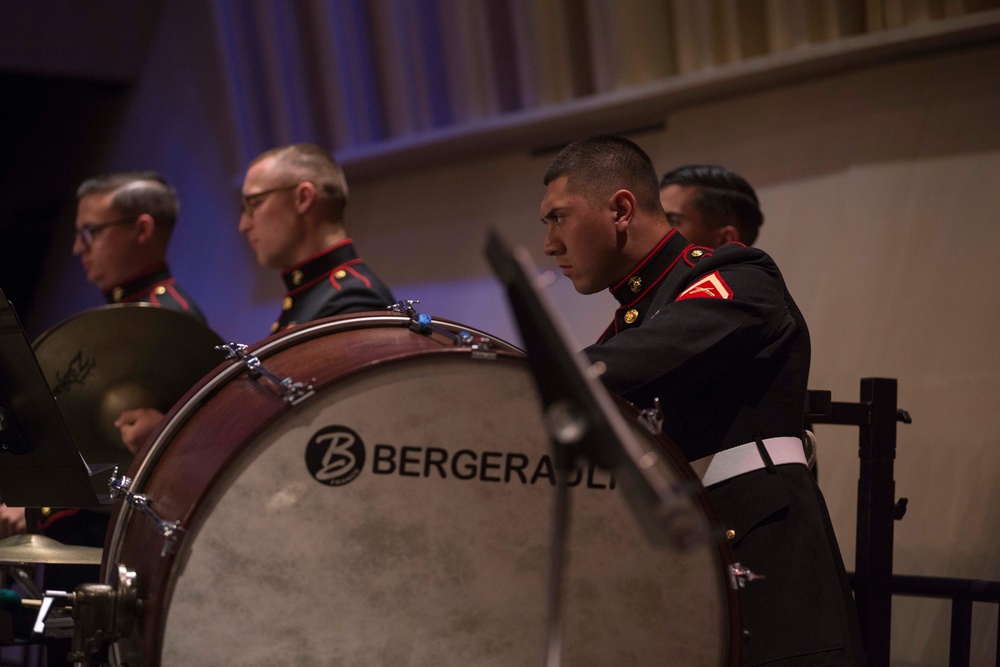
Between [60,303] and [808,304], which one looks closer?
[808,304]

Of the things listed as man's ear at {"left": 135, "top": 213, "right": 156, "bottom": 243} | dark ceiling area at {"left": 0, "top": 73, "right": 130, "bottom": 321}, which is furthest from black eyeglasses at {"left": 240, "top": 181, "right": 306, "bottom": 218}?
dark ceiling area at {"left": 0, "top": 73, "right": 130, "bottom": 321}

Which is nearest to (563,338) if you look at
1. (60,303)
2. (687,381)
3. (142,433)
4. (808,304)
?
(687,381)

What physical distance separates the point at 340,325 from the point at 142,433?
1097 mm

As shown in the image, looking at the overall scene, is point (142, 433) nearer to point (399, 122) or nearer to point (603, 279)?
point (603, 279)

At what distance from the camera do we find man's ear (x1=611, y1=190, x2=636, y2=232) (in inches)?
93.0

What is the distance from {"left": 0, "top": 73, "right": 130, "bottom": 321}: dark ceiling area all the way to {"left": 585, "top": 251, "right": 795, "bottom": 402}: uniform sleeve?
5054mm

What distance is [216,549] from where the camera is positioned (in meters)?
1.71

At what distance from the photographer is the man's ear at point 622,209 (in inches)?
93.0

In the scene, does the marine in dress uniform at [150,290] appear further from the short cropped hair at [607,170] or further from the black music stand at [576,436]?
the black music stand at [576,436]

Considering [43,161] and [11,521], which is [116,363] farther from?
[43,161]

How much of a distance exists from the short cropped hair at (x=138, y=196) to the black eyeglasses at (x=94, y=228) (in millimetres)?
23

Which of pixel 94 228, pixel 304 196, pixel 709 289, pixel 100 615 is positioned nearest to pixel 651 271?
pixel 709 289

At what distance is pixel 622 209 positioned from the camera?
237cm

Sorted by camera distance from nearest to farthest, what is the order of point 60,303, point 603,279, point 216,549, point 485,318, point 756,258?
point 216,549 < point 756,258 < point 603,279 < point 485,318 < point 60,303
